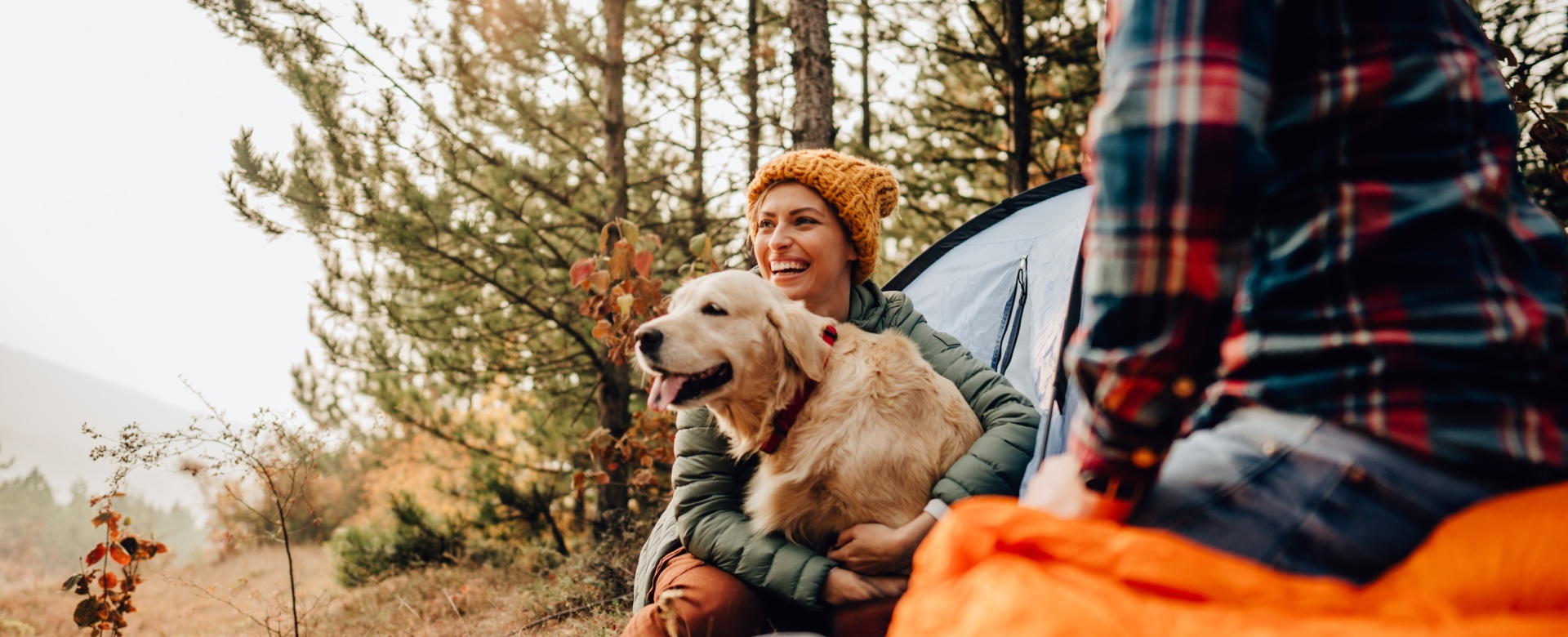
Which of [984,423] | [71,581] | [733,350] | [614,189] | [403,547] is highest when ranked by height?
[614,189]

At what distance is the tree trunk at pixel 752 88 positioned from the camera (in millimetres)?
6867

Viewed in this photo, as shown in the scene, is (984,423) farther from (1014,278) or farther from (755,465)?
(1014,278)

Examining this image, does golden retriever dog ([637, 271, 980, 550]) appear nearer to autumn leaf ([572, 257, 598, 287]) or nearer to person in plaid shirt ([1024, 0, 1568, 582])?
person in plaid shirt ([1024, 0, 1568, 582])

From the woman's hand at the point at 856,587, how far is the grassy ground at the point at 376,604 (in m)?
1.91

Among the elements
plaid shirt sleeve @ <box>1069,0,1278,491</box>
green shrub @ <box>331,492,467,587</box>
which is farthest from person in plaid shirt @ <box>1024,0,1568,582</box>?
green shrub @ <box>331,492,467,587</box>

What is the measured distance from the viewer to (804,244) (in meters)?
2.54

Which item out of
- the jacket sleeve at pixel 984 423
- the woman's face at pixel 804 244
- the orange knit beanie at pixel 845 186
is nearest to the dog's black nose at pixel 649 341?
the woman's face at pixel 804 244

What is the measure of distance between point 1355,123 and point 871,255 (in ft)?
6.45

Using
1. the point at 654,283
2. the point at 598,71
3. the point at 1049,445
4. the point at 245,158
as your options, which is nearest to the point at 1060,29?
the point at 598,71

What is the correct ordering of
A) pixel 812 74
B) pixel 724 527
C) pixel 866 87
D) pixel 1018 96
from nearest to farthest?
1. pixel 724 527
2. pixel 812 74
3. pixel 1018 96
4. pixel 866 87

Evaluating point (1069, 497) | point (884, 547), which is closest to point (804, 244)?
point (884, 547)

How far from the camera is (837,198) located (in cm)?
258

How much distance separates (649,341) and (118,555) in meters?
3.32

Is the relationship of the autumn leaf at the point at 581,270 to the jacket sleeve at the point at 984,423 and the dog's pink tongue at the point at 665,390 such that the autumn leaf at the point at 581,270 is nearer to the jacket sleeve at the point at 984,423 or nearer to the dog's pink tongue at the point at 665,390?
the dog's pink tongue at the point at 665,390
